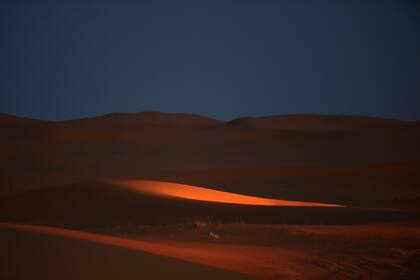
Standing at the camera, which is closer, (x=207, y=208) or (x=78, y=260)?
(x=78, y=260)

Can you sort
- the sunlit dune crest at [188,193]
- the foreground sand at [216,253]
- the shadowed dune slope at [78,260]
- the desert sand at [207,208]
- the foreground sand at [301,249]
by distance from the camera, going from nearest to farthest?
the shadowed dune slope at [78,260]
the foreground sand at [216,253]
the desert sand at [207,208]
the foreground sand at [301,249]
the sunlit dune crest at [188,193]

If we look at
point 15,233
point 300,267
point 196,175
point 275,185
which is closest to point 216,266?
point 300,267

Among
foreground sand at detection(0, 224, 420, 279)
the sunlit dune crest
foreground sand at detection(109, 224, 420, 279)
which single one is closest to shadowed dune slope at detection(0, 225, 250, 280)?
foreground sand at detection(0, 224, 420, 279)

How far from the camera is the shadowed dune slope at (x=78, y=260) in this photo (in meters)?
6.36

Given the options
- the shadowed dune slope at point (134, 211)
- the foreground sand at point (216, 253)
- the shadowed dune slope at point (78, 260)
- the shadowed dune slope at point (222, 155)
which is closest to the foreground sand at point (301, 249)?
the foreground sand at point (216, 253)

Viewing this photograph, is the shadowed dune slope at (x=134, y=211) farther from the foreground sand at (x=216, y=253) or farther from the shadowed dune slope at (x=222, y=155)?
the shadowed dune slope at (x=222, y=155)

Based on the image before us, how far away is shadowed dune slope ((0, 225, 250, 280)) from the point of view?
251 inches

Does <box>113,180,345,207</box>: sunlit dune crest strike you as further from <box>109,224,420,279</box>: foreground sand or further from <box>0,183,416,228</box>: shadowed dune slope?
<box>109,224,420,279</box>: foreground sand

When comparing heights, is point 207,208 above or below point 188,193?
below

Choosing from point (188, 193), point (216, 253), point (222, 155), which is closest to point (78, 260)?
point (216, 253)

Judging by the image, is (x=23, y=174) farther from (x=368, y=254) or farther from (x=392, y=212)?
(x=368, y=254)

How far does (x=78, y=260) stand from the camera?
677 cm

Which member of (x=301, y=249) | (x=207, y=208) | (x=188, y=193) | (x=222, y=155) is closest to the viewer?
(x=301, y=249)

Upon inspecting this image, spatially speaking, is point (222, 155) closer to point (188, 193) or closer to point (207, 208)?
point (188, 193)
